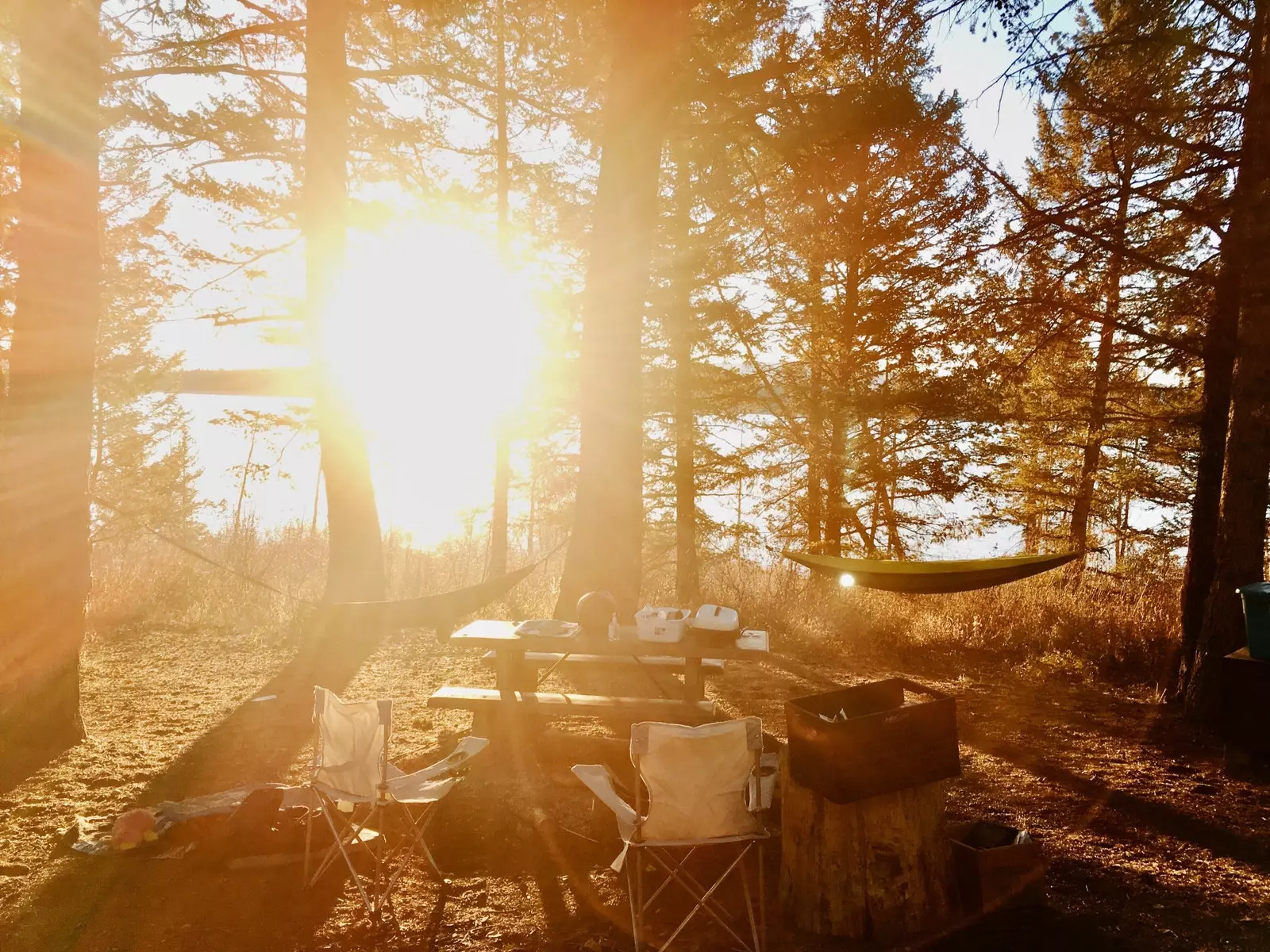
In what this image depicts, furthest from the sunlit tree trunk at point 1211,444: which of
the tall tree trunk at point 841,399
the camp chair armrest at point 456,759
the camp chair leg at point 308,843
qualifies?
the camp chair leg at point 308,843

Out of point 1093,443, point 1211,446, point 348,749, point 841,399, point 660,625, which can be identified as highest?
point 841,399

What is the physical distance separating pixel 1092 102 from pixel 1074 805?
5.30m

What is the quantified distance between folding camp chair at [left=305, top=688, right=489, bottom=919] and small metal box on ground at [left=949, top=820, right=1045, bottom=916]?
199 cm

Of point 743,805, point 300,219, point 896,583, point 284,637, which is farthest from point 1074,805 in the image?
point 300,219

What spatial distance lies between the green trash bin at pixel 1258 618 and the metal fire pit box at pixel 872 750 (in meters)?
2.62

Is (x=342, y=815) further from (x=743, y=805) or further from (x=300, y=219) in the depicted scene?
(x=300, y=219)

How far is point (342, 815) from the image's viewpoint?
148 inches

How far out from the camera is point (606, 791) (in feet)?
10.1

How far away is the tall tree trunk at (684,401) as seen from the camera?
39.9 feet

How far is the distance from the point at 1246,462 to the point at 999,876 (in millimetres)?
4054

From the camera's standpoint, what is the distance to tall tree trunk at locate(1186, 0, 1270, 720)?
5.55 m

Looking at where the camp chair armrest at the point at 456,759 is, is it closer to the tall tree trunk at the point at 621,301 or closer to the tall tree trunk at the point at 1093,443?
the tall tree trunk at the point at 621,301

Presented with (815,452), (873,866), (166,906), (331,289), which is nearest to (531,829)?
(166,906)

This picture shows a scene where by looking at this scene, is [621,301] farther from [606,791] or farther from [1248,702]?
[1248,702]
